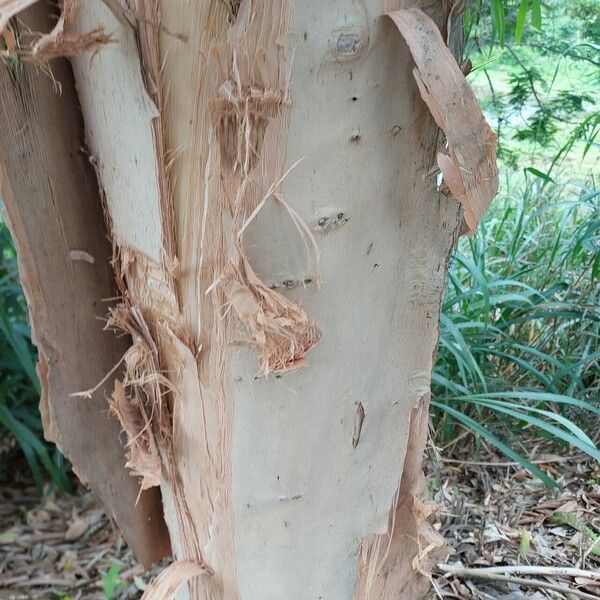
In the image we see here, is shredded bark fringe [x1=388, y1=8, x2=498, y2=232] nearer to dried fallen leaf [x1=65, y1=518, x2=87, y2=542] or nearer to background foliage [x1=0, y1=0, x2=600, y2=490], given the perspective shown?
background foliage [x1=0, y1=0, x2=600, y2=490]

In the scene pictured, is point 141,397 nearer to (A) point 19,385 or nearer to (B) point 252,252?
(B) point 252,252

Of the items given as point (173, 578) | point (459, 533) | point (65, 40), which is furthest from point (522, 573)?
point (65, 40)

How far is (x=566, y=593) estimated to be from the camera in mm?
963

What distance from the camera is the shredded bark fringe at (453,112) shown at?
0.40 metres

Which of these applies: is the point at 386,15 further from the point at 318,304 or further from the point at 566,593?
the point at 566,593

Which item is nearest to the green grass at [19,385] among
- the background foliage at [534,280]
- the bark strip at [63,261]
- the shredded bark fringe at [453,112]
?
the bark strip at [63,261]

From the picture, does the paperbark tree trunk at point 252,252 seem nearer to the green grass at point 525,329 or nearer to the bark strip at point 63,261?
the bark strip at point 63,261

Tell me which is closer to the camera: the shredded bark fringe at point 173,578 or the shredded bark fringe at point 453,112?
the shredded bark fringe at point 453,112

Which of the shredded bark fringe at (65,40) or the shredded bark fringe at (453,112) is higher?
the shredded bark fringe at (65,40)

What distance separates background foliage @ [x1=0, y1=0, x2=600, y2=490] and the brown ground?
61 millimetres

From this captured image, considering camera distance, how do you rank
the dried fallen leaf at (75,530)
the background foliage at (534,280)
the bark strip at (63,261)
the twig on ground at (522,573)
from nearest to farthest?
the bark strip at (63,261) → the twig on ground at (522,573) → the background foliage at (534,280) → the dried fallen leaf at (75,530)

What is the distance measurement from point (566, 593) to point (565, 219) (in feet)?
2.74

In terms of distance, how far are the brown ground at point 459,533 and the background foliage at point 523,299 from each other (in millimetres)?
61

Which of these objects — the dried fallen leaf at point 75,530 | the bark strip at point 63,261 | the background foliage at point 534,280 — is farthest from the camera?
the dried fallen leaf at point 75,530
